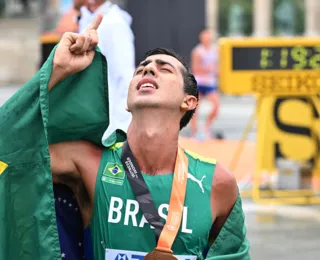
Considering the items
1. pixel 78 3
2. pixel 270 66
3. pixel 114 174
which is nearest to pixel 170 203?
pixel 114 174

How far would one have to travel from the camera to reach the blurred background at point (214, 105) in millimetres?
7719

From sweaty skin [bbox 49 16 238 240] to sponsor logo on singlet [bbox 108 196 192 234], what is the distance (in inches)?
4.4

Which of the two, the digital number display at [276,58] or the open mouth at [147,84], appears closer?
the open mouth at [147,84]

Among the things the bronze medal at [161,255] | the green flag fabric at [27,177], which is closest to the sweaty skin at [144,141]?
the green flag fabric at [27,177]

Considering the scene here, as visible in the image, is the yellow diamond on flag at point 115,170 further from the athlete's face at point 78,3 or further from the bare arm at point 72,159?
the athlete's face at point 78,3

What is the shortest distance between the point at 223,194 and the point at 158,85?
18.4 inches

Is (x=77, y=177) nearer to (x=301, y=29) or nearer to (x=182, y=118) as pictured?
(x=182, y=118)

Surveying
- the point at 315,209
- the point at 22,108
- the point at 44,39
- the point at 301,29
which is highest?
the point at 22,108

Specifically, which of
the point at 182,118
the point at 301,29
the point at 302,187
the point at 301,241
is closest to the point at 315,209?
the point at 302,187

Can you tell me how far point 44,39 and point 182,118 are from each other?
6.76 m

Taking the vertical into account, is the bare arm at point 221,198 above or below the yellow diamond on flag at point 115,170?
below

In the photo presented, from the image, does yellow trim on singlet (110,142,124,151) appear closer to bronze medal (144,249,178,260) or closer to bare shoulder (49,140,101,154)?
bare shoulder (49,140,101,154)

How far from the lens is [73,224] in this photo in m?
3.38

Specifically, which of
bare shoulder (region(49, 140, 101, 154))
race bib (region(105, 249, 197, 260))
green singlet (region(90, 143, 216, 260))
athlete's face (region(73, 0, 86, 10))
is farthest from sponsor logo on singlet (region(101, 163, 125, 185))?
athlete's face (region(73, 0, 86, 10))
